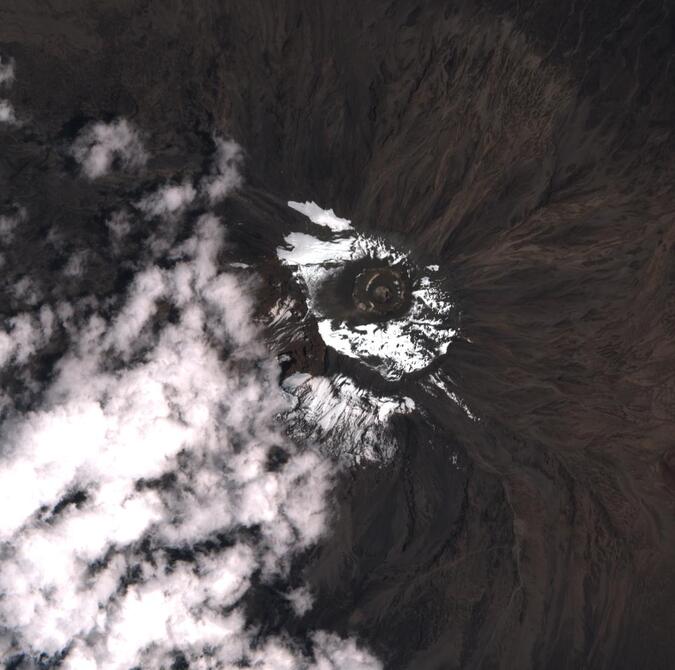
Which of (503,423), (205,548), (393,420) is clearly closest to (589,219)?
(503,423)

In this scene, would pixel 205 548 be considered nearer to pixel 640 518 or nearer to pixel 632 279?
pixel 640 518

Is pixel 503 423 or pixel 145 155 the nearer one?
pixel 145 155

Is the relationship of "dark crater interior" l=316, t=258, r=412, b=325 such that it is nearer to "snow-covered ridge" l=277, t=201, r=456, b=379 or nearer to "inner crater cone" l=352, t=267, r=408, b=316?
"inner crater cone" l=352, t=267, r=408, b=316

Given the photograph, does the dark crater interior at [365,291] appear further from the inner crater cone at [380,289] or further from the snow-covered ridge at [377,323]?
the snow-covered ridge at [377,323]

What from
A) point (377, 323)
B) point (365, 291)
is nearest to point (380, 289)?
point (365, 291)

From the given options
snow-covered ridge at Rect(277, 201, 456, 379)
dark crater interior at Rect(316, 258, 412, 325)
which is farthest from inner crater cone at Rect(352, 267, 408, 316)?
snow-covered ridge at Rect(277, 201, 456, 379)

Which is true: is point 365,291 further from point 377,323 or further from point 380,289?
point 377,323
